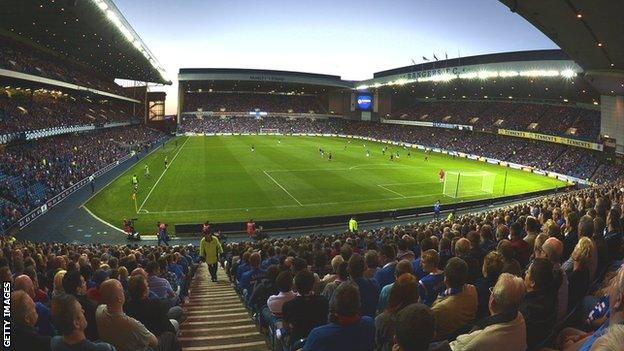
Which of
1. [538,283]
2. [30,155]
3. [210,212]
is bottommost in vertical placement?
[210,212]

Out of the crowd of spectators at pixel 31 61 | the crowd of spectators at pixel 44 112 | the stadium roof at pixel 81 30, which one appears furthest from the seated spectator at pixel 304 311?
the stadium roof at pixel 81 30

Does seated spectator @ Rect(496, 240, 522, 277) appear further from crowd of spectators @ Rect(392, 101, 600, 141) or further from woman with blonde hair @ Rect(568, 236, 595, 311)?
crowd of spectators @ Rect(392, 101, 600, 141)

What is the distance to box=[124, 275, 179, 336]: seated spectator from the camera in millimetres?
4707

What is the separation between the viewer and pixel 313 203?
109 feet

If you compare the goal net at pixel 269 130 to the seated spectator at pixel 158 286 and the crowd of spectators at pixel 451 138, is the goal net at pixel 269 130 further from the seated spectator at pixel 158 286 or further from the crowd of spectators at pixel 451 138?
the seated spectator at pixel 158 286

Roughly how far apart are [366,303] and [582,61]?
29860mm

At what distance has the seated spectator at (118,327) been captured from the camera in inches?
167

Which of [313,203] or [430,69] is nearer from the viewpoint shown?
[313,203]

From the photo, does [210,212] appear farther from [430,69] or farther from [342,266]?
[430,69]

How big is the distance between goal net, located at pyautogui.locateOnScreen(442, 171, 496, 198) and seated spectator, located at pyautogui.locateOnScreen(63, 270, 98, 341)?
3548cm

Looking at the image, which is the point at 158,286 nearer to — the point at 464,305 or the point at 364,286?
the point at 364,286

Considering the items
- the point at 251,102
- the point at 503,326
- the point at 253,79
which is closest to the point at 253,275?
the point at 503,326

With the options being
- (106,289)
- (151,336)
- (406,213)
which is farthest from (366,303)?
(406,213)

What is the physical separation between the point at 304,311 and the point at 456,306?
63.1 inches
